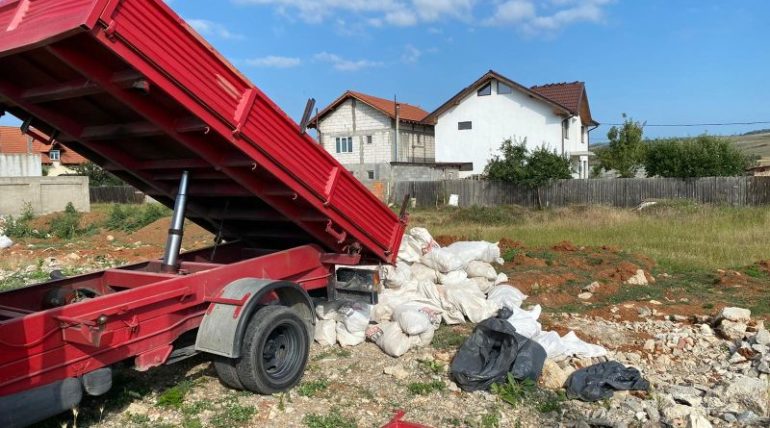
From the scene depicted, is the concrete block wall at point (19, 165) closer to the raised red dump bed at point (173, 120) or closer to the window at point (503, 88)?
the window at point (503, 88)

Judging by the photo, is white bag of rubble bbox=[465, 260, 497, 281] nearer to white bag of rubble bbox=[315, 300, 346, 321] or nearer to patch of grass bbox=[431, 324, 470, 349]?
patch of grass bbox=[431, 324, 470, 349]

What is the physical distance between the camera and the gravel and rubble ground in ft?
14.5

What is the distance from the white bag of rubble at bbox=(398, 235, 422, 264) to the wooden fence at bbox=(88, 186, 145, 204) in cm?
3450

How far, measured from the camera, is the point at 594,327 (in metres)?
6.94

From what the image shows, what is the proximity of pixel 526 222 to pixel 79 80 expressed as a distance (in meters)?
19.5

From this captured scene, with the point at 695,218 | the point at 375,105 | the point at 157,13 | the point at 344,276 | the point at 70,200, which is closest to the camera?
the point at 157,13

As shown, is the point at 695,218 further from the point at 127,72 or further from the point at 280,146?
the point at 127,72

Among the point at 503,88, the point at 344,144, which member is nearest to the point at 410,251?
the point at 503,88

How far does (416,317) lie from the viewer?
624 cm

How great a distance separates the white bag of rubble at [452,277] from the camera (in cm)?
801

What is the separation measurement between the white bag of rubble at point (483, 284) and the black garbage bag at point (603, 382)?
3076 millimetres

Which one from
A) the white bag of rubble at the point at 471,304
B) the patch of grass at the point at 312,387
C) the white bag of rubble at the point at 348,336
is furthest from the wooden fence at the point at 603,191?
the patch of grass at the point at 312,387

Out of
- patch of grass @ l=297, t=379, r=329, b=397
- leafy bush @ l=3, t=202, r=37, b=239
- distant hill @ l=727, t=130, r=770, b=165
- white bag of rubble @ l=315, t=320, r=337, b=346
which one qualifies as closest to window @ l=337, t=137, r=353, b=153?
leafy bush @ l=3, t=202, r=37, b=239

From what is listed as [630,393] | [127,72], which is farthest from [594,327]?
[127,72]
